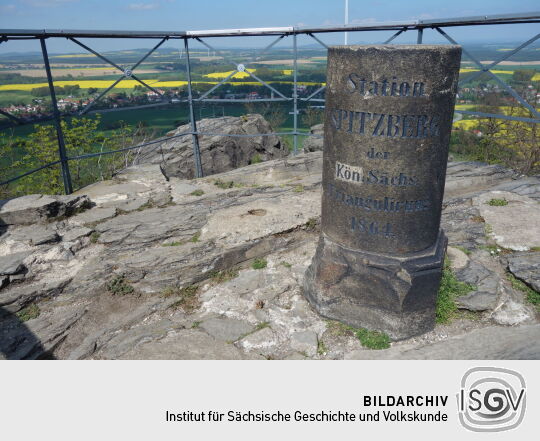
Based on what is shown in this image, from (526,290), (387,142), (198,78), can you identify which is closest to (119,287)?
(387,142)

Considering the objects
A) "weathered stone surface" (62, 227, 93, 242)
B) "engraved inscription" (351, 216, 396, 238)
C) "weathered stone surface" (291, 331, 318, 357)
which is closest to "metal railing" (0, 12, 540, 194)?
"weathered stone surface" (62, 227, 93, 242)

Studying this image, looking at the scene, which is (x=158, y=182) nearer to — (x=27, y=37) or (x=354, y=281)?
(x=27, y=37)

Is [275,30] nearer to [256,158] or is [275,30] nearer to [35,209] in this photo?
[35,209]

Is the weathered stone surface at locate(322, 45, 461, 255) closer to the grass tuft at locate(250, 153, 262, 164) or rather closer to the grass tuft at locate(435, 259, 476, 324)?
the grass tuft at locate(435, 259, 476, 324)

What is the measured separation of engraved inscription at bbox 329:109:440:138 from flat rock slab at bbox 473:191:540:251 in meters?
2.62

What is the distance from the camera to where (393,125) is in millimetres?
3443

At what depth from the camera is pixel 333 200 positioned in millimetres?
4074

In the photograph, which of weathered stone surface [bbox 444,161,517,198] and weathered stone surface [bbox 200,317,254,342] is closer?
weathered stone surface [bbox 200,317,254,342]

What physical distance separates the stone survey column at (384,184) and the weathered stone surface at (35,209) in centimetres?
386

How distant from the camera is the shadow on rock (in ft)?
12.8

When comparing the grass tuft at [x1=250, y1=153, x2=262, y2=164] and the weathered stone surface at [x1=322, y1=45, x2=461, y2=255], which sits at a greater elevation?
the weathered stone surface at [x1=322, y1=45, x2=461, y2=255]

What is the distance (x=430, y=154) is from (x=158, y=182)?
209 inches

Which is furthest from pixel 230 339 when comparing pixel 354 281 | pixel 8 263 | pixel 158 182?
pixel 158 182

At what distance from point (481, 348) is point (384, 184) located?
5.44ft
